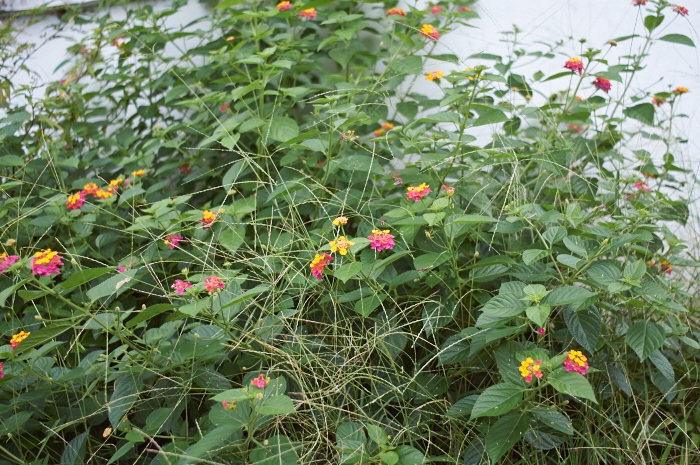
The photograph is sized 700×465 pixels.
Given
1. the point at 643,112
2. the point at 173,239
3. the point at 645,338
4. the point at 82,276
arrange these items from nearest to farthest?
1. the point at 82,276
2. the point at 645,338
3. the point at 173,239
4. the point at 643,112

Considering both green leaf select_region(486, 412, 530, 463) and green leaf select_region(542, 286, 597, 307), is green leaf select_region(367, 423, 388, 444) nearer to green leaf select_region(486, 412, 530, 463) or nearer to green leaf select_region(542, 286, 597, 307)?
green leaf select_region(486, 412, 530, 463)

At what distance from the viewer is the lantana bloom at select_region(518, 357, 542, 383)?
108 cm

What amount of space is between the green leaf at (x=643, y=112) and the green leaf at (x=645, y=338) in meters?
0.96

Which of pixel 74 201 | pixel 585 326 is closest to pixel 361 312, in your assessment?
pixel 585 326

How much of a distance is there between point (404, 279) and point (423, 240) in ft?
0.77

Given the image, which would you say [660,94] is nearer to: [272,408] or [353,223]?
[353,223]

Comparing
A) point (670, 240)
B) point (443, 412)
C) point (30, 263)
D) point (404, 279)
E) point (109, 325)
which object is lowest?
point (443, 412)

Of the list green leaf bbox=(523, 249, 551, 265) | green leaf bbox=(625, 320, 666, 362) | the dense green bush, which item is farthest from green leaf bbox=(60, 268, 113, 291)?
green leaf bbox=(625, 320, 666, 362)

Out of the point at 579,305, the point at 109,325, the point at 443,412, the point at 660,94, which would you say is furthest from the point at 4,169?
the point at 660,94

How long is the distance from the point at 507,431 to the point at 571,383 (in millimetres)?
194

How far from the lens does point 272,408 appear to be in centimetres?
104

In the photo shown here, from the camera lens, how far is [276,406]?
1.05m

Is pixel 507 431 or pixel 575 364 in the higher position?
pixel 575 364

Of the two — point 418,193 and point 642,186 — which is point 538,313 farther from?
point 642,186
